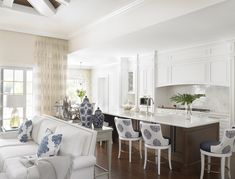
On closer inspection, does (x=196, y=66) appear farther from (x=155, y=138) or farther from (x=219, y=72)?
(x=155, y=138)

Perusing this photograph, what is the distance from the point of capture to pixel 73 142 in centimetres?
301

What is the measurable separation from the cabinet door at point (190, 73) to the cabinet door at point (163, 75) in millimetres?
247

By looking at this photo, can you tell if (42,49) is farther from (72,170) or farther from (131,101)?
(72,170)

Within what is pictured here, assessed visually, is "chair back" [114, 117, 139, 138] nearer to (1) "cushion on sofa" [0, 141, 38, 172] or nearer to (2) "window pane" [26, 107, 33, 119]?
(1) "cushion on sofa" [0, 141, 38, 172]

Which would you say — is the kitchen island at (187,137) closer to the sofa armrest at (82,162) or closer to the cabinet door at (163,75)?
the sofa armrest at (82,162)

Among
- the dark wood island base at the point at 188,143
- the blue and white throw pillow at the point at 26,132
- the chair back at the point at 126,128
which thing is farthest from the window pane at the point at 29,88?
the dark wood island base at the point at 188,143

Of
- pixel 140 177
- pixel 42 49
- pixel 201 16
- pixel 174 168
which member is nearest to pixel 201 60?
pixel 201 16

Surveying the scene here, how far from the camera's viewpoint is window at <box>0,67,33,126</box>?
5.82 meters

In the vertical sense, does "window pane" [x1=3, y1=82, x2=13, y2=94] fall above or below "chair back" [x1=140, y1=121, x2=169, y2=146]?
above

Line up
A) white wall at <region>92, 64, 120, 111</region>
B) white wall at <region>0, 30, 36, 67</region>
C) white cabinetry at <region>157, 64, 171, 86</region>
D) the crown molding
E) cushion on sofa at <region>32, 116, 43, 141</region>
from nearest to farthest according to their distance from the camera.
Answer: the crown molding → cushion on sofa at <region>32, 116, 43, 141</region> → white wall at <region>0, 30, 36, 67</region> → white cabinetry at <region>157, 64, 171, 86</region> → white wall at <region>92, 64, 120, 111</region>

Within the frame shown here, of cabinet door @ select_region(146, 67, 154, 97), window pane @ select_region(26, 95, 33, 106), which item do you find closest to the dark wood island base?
cabinet door @ select_region(146, 67, 154, 97)

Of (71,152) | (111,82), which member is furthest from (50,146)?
(111,82)

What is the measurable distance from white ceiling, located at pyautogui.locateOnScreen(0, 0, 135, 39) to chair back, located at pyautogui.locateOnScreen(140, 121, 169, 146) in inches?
91.9

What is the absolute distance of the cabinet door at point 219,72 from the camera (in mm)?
5598
